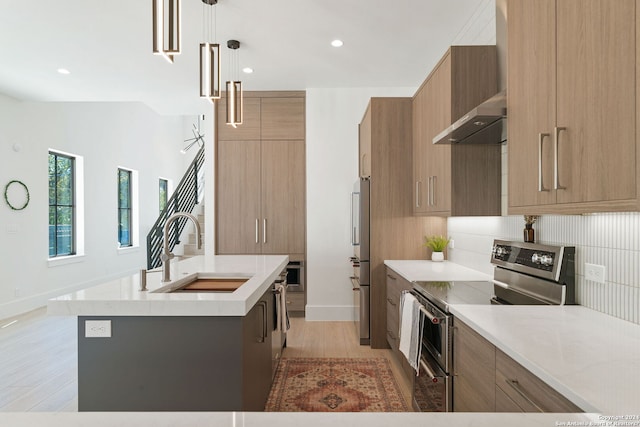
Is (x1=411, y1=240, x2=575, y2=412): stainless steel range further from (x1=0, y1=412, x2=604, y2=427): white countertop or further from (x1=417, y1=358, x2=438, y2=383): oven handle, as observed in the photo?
(x1=0, y1=412, x2=604, y2=427): white countertop

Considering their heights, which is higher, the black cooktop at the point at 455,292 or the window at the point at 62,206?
the window at the point at 62,206

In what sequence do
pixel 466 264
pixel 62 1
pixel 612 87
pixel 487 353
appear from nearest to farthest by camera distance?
pixel 612 87
pixel 487 353
pixel 62 1
pixel 466 264

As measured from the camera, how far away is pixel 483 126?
228cm

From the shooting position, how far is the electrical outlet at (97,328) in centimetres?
186

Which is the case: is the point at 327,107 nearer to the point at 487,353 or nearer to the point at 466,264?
the point at 466,264

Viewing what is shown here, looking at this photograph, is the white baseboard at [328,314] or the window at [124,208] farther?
the window at [124,208]

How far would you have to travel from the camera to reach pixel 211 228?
5.23 meters

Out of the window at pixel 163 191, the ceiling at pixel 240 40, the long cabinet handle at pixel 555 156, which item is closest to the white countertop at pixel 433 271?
the long cabinet handle at pixel 555 156

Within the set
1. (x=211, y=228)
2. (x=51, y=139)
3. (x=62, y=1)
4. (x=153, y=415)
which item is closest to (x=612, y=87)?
(x=153, y=415)

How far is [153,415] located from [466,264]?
10.3 feet

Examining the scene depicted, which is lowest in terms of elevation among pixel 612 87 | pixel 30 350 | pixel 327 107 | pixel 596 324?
pixel 30 350

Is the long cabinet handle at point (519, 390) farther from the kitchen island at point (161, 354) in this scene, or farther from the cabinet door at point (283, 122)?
the cabinet door at point (283, 122)

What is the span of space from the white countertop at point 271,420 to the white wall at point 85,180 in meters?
5.69

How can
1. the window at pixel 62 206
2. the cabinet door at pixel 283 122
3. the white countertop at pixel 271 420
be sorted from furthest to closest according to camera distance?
the window at pixel 62 206 → the cabinet door at pixel 283 122 → the white countertop at pixel 271 420
